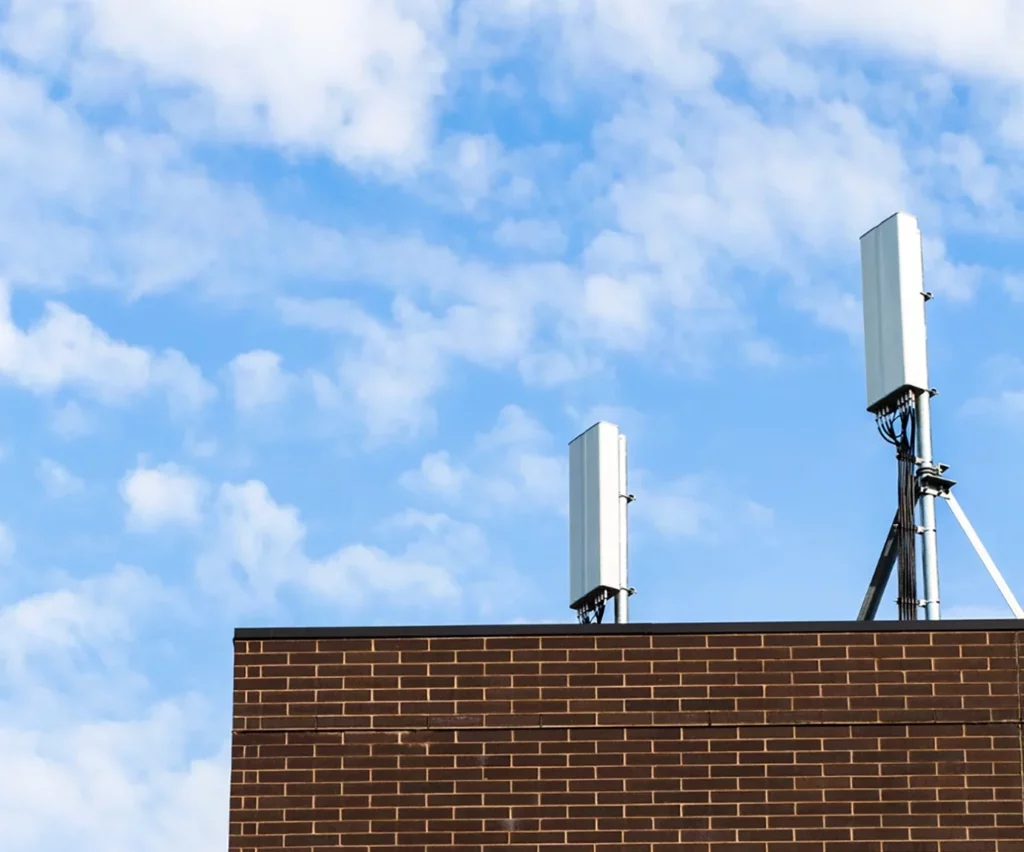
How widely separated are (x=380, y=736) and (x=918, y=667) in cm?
436

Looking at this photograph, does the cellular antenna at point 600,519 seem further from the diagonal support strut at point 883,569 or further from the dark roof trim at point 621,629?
the dark roof trim at point 621,629

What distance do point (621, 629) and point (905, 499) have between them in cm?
406

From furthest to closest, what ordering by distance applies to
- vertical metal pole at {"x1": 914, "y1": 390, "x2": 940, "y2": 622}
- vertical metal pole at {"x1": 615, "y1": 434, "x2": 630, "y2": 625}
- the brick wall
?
vertical metal pole at {"x1": 615, "y1": 434, "x2": 630, "y2": 625}, vertical metal pole at {"x1": 914, "y1": 390, "x2": 940, "y2": 622}, the brick wall

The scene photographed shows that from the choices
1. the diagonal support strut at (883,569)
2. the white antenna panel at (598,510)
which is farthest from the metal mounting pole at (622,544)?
the diagonal support strut at (883,569)

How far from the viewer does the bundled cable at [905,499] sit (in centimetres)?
1795

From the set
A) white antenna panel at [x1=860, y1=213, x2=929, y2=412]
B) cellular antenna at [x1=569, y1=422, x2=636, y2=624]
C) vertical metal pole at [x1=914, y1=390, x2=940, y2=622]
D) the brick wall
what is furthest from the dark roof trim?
cellular antenna at [x1=569, y1=422, x2=636, y2=624]

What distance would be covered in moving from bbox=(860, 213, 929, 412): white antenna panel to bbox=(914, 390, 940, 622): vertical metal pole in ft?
0.68

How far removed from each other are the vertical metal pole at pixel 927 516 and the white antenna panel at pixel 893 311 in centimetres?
21

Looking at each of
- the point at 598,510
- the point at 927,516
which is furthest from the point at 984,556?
the point at 598,510

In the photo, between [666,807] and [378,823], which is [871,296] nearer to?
[666,807]

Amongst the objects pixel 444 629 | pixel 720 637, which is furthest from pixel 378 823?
pixel 720 637

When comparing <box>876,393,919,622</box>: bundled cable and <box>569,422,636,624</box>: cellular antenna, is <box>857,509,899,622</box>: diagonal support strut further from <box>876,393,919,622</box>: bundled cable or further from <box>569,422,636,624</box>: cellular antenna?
<box>569,422,636,624</box>: cellular antenna

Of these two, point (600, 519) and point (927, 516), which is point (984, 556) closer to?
point (927, 516)

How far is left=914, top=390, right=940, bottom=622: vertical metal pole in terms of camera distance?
17.5 m
